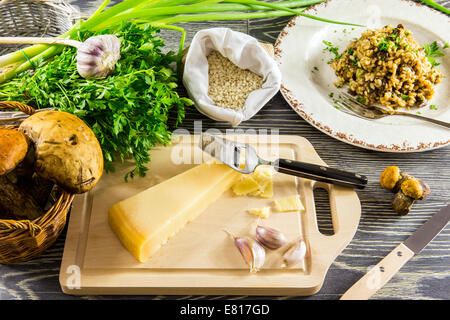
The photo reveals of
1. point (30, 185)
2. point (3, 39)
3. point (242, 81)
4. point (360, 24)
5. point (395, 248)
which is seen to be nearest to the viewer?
point (30, 185)

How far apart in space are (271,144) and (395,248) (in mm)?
591

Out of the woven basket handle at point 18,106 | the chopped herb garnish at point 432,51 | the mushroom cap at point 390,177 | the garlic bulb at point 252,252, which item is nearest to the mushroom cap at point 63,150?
the woven basket handle at point 18,106

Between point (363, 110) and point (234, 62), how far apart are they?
60cm

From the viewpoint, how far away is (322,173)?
1423 millimetres

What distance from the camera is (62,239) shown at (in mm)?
1349

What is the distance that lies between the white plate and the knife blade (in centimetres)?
31

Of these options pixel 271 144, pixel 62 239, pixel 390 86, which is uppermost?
pixel 390 86

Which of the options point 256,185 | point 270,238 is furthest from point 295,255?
point 256,185

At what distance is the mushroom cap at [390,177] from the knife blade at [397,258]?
18 centimetres

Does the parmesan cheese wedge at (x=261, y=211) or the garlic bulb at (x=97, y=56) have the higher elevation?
the garlic bulb at (x=97, y=56)

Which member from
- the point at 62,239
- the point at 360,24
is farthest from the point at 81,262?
the point at 360,24

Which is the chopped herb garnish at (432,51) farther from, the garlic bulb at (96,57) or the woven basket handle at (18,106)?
the woven basket handle at (18,106)

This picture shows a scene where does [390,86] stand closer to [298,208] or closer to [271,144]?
[271,144]

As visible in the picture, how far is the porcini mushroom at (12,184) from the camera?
1.00 meters
